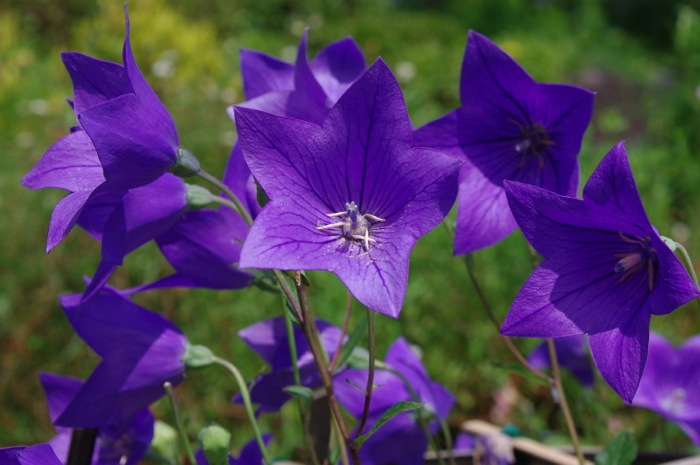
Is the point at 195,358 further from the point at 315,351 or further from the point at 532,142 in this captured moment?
the point at 532,142

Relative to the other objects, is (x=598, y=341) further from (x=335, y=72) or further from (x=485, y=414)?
(x=485, y=414)

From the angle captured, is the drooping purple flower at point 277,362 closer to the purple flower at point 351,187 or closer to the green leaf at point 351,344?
the green leaf at point 351,344

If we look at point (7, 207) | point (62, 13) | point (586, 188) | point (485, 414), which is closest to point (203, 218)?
point (586, 188)

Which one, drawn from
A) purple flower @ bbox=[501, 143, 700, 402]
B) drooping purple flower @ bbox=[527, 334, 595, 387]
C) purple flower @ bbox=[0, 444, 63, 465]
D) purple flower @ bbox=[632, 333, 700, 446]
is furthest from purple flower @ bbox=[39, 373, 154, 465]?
purple flower @ bbox=[632, 333, 700, 446]

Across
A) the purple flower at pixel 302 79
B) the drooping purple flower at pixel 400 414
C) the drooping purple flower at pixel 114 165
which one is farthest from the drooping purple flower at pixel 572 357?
the drooping purple flower at pixel 114 165

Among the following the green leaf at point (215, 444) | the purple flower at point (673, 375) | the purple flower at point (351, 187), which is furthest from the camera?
the purple flower at point (673, 375)

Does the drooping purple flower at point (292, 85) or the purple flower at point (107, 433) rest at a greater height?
the drooping purple flower at point (292, 85)

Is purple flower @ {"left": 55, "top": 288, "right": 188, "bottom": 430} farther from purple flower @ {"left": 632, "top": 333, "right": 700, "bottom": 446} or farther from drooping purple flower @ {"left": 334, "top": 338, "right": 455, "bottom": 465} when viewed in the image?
purple flower @ {"left": 632, "top": 333, "right": 700, "bottom": 446}
